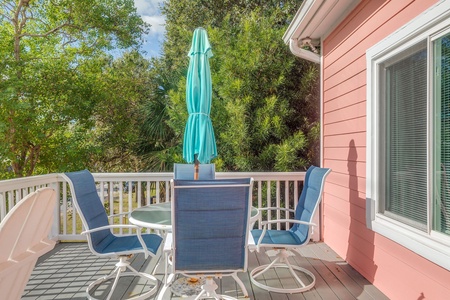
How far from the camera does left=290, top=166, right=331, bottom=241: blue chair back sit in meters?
3.25

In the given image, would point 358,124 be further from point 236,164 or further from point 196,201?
point 236,164

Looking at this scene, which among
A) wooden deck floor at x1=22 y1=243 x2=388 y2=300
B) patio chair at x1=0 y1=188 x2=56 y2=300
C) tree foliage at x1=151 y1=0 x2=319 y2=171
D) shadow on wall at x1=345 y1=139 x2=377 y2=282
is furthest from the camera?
tree foliage at x1=151 y1=0 x2=319 y2=171

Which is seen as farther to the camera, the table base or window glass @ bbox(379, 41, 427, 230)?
the table base

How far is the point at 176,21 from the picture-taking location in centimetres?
1050

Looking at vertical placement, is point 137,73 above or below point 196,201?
above

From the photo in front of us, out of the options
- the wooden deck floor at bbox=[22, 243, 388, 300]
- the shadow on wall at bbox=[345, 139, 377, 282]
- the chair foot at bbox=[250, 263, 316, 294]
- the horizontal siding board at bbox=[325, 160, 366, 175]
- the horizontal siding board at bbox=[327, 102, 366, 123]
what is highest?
the horizontal siding board at bbox=[327, 102, 366, 123]

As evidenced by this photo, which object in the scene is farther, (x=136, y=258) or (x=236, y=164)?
(x=236, y=164)

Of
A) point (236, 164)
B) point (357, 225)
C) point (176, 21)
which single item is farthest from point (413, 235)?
point (176, 21)

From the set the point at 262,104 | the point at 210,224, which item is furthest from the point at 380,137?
the point at 262,104

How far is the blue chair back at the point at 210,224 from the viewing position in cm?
225

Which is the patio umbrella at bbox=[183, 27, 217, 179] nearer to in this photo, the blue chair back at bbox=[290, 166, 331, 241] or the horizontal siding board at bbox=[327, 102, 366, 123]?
the blue chair back at bbox=[290, 166, 331, 241]

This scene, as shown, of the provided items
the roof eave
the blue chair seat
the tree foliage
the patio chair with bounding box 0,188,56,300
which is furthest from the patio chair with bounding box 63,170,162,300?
the tree foliage

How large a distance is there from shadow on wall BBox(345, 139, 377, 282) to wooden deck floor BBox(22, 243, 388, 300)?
4.3 inches

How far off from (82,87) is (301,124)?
19.6 ft
